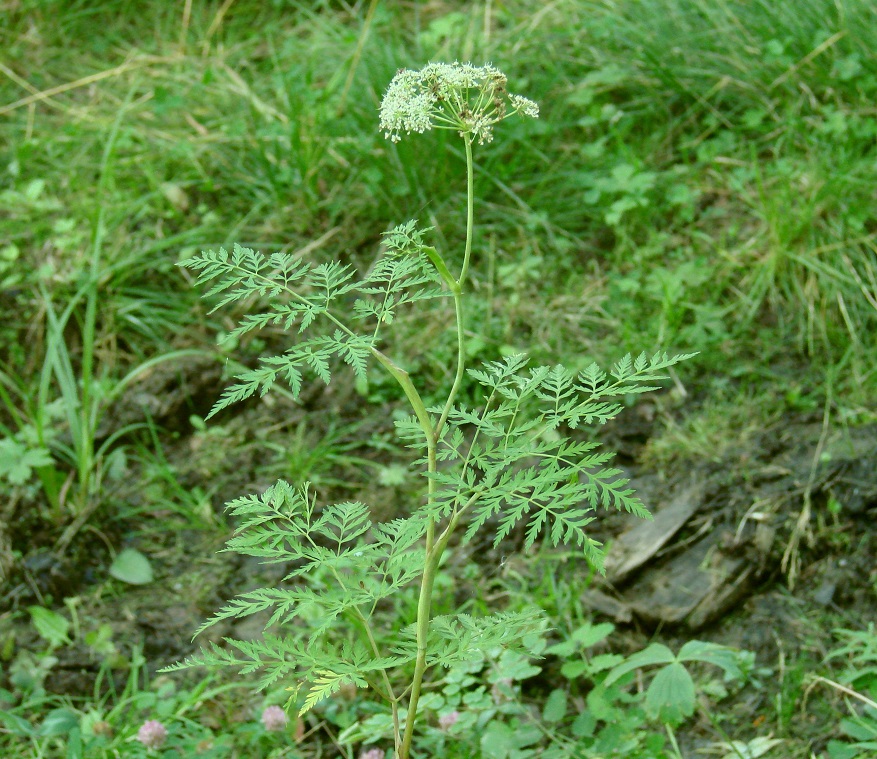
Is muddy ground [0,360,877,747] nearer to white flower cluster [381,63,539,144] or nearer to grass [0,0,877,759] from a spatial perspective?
grass [0,0,877,759]

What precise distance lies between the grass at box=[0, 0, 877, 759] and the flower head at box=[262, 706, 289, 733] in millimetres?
417

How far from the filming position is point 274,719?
7.16 ft

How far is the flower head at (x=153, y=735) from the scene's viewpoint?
2.07 m

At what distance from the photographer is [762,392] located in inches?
115

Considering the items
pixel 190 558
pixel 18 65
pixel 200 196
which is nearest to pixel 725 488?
pixel 190 558

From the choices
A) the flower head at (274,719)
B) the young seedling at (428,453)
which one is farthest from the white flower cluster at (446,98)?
the flower head at (274,719)

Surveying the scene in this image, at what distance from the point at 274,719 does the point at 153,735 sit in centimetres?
26

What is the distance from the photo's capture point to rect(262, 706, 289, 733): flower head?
2.18m

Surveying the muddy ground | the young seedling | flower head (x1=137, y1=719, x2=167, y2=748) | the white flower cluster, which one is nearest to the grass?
the muddy ground

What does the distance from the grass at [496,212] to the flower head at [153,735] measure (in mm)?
360

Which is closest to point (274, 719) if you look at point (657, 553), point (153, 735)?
point (153, 735)

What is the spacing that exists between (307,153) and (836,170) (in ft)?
6.02

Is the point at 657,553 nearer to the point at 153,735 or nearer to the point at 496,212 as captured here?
the point at 153,735

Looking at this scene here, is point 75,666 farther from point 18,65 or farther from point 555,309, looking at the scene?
point 18,65
